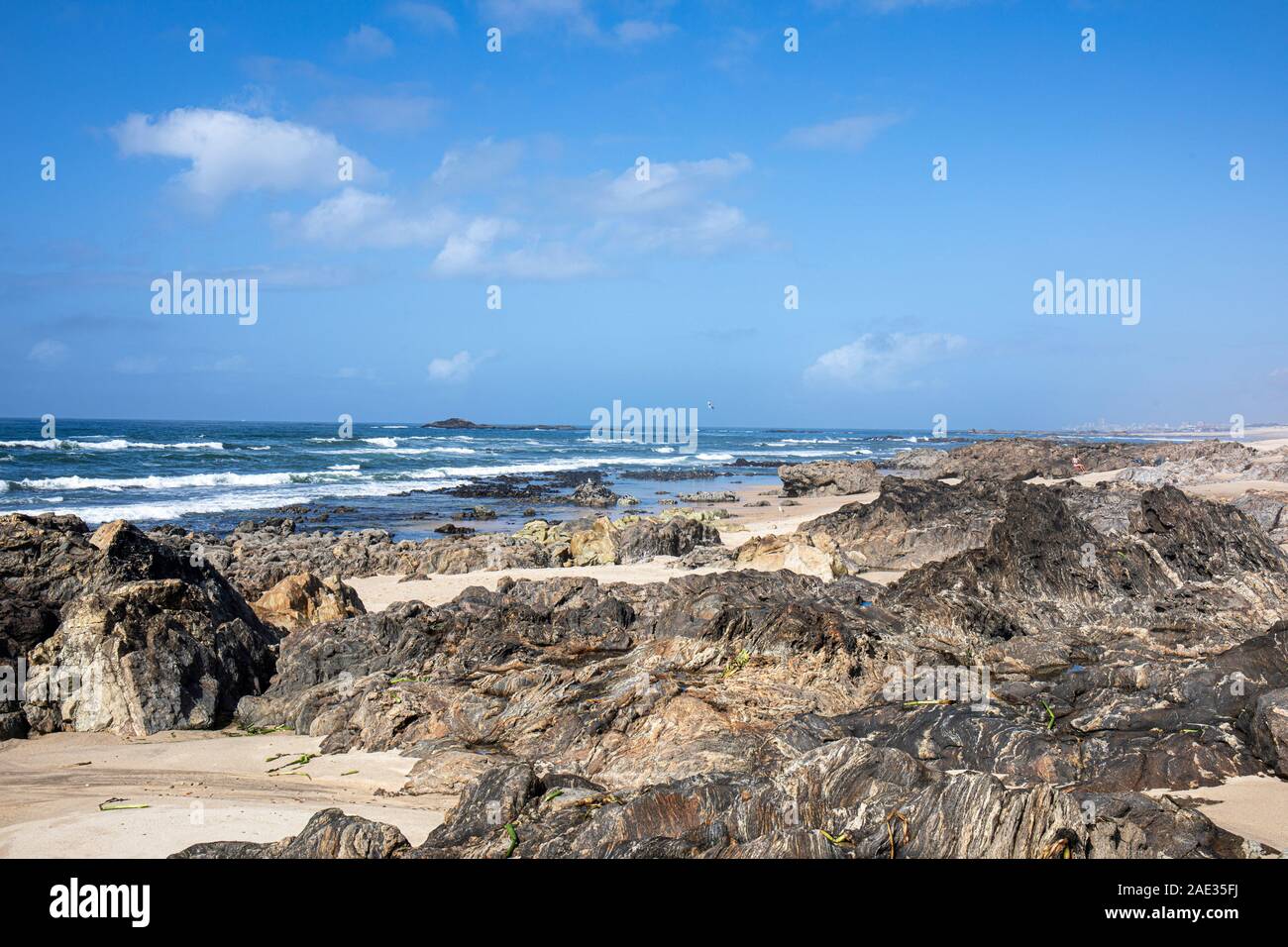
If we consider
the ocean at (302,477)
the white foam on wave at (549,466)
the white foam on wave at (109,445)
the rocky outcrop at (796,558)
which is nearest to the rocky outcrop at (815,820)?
the rocky outcrop at (796,558)

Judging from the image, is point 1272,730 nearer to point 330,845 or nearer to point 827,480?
point 330,845

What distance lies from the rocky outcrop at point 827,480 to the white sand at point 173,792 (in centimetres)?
3118

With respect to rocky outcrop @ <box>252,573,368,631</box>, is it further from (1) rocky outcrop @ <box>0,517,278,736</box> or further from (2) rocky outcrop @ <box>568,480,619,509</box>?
(2) rocky outcrop @ <box>568,480,619,509</box>

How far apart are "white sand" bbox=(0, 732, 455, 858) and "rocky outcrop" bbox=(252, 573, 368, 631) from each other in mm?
3527

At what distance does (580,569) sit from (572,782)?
11.3 metres

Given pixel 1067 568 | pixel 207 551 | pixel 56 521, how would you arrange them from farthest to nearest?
pixel 207 551 → pixel 1067 568 → pixel 56 521

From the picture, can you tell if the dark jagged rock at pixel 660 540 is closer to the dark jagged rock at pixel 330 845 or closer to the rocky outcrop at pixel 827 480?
the dark jagged rock at pixel 330 845

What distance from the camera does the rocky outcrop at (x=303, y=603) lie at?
→ 1053 cm

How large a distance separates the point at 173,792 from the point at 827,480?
3305 cm

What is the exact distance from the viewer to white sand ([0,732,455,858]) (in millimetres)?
5027

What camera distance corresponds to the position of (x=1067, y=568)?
11031 millimetres

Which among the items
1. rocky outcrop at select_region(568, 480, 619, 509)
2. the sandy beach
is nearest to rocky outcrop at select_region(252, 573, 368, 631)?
the sandy beach
